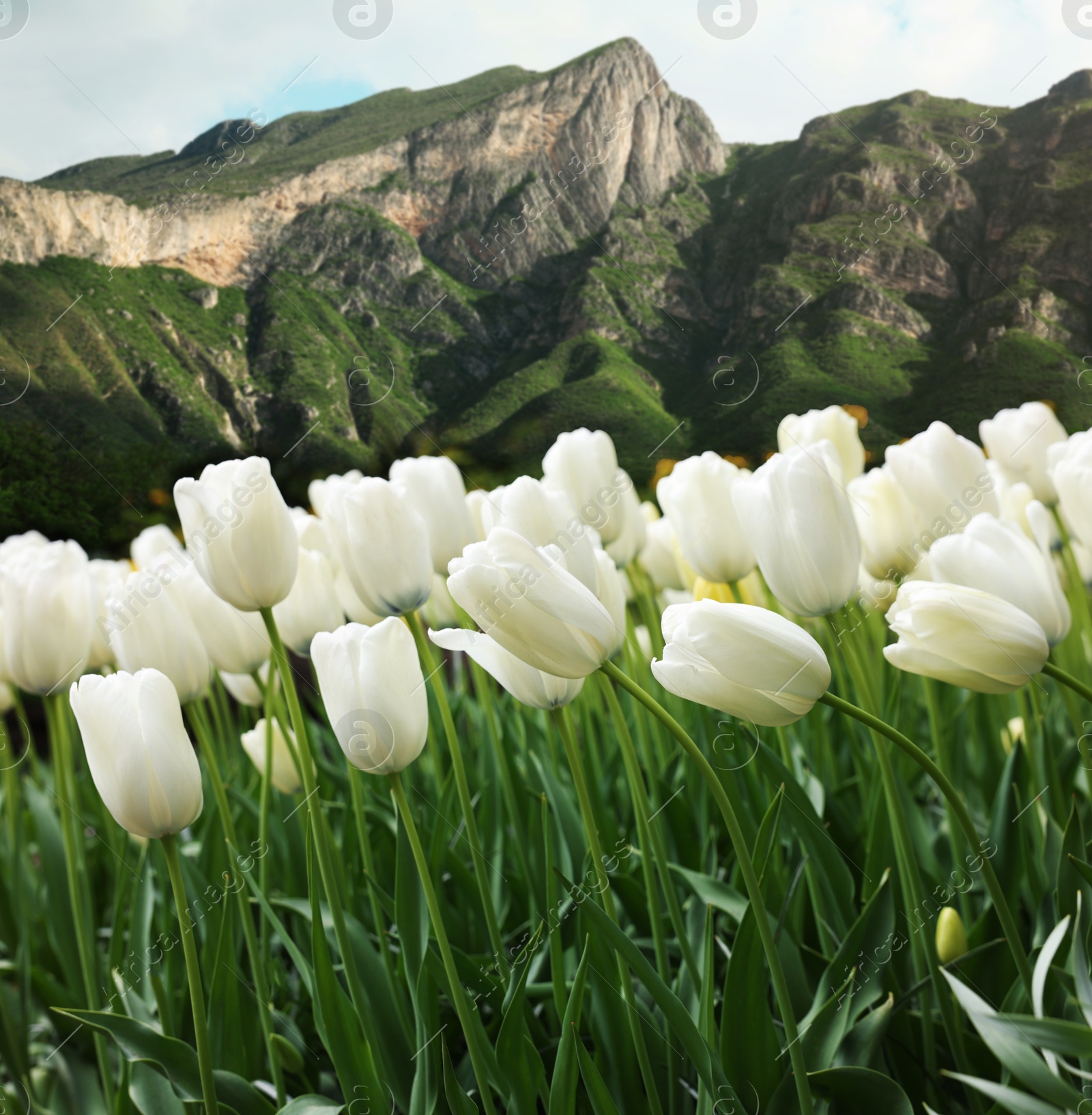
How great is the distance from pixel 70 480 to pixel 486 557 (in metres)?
8.95

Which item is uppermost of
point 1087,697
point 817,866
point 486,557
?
point 486,557

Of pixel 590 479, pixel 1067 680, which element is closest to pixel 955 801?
pixel 1067 680

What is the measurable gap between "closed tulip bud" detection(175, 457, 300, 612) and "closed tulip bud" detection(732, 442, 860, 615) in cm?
44

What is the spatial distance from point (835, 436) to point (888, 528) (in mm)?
274

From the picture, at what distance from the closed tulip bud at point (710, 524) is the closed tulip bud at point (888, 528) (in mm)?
189

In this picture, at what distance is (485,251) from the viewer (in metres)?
22.4

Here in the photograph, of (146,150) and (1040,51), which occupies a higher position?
(146,150)

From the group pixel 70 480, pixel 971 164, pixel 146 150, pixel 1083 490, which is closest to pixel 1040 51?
pixel 971 164

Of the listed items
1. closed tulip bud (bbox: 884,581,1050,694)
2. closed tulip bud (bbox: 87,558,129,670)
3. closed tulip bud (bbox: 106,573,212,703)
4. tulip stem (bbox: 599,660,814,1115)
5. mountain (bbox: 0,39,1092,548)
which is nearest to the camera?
tulip stem (bbox: 599,660,814,1115)

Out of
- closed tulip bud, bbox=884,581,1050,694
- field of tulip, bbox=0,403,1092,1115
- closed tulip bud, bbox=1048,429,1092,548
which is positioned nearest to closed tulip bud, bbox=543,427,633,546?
field of tulip, bbox=0,403,1092,1115

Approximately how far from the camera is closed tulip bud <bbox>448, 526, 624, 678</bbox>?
0.53 metres

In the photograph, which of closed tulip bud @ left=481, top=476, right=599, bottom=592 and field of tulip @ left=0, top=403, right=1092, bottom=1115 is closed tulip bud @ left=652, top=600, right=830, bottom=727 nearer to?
field of tulip @ left=0, top=403, right=1092, bottom=1115

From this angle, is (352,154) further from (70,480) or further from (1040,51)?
(1040,51)

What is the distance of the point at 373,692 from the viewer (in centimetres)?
69
